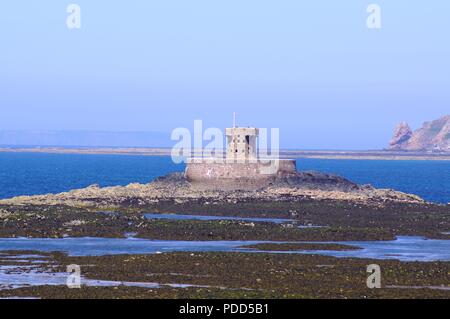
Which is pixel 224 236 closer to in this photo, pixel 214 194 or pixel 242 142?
pixel 214 194

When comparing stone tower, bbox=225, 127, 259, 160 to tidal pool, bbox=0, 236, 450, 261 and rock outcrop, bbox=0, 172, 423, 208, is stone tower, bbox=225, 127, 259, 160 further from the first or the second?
tidal pool, bbox=0, 236, 450, 261

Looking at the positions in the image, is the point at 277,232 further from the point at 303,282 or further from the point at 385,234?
the point at 303,282

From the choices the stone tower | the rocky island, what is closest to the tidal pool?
the rocky island

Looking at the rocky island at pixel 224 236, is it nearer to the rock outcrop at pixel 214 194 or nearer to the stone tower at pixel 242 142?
the rock outcrop at pixel 214 194

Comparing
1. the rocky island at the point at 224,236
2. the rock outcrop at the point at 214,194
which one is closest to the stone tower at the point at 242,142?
the rocky island at the point at 224,236
